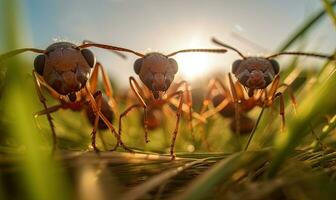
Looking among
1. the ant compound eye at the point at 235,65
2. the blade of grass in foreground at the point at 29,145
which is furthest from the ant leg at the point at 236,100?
the blade of grass in foreground at the point at 29,145

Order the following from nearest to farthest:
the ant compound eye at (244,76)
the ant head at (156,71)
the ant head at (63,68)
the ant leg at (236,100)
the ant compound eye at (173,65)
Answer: the ant head at (63,68)
the ant leg at (236,100)
the ant head at (156,71)
the ant compound eye at (173,65)
the ant compound eye at (244,76)

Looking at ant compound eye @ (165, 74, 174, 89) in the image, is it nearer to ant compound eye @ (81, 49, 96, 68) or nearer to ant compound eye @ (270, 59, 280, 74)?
ant compound eye @ (81, 49, 96, 68)

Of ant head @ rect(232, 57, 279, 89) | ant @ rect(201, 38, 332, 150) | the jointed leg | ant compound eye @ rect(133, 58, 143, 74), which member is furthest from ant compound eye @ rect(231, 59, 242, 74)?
the jointed leg

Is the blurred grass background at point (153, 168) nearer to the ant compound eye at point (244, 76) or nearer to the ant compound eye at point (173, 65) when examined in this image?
the ant compound eye at point (244, 76)

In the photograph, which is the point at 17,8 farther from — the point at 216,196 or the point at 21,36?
the point at 216,196

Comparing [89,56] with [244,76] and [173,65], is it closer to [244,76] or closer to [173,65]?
[173,65]

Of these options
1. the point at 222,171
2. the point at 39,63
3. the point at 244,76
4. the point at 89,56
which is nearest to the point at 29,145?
the point at 222,171
